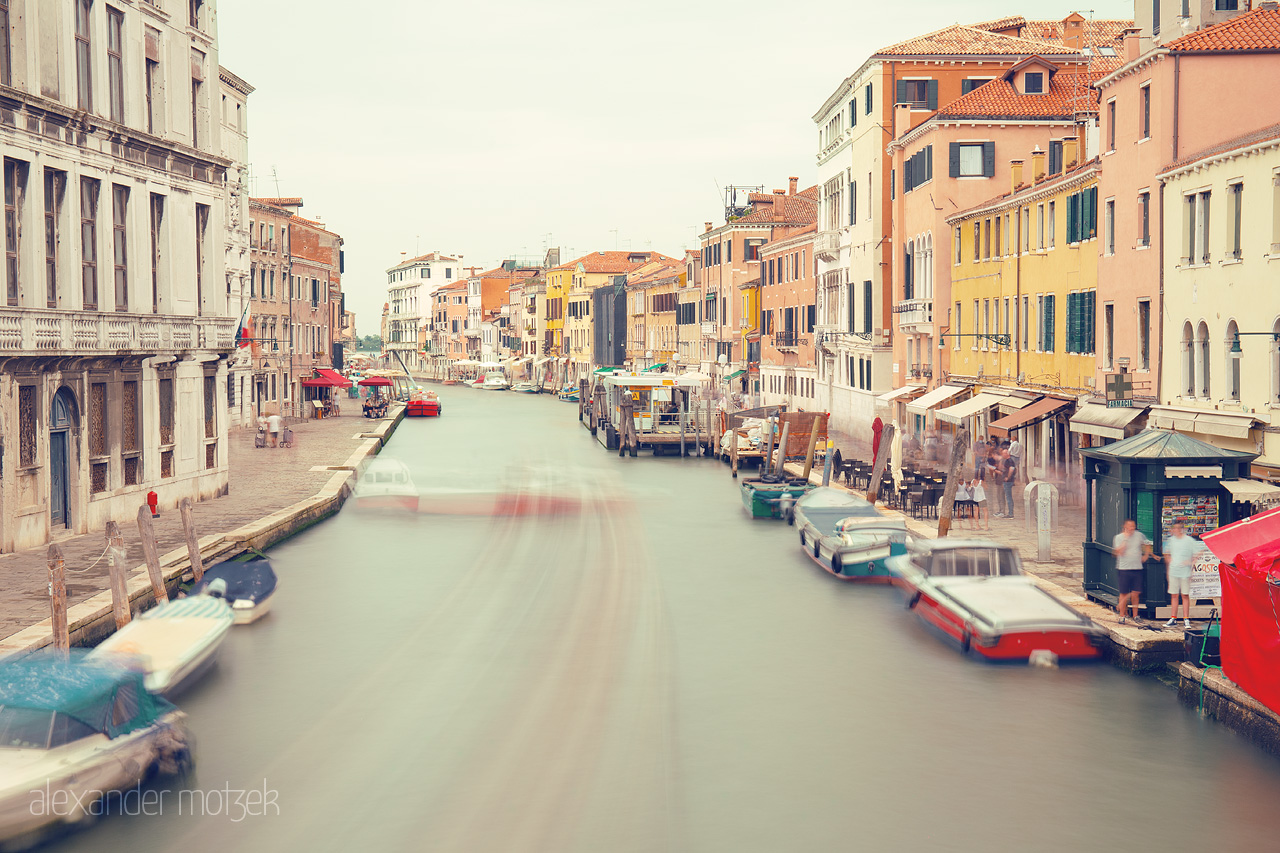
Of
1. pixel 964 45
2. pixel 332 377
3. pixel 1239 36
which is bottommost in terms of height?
pixel 332 377

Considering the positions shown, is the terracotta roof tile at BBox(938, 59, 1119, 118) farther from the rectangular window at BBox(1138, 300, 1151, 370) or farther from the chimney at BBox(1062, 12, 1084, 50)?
the rectangular window at BBox(1138, 300, 1151, 370)

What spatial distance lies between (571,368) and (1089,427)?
10942 cm

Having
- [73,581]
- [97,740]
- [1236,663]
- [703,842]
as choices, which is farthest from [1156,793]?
[73,581]

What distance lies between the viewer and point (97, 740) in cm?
1252

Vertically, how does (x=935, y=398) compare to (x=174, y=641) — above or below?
above

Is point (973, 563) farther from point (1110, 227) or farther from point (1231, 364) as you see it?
point (1110, 227)

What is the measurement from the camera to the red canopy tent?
1396 centimetres

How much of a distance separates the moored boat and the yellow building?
501 centimetres

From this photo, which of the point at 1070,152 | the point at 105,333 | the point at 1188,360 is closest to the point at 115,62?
the point at 105,333

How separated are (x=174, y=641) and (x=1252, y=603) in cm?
1262

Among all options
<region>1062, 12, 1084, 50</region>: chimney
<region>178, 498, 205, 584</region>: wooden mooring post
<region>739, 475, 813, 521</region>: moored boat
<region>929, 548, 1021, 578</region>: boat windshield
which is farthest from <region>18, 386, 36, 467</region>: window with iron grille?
<region>1062, 12, 1084, 50</region>: chimney

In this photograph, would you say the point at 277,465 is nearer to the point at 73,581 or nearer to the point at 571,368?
the point at 73,581

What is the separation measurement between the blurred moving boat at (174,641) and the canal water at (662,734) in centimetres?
42

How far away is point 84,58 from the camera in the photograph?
2577cm
